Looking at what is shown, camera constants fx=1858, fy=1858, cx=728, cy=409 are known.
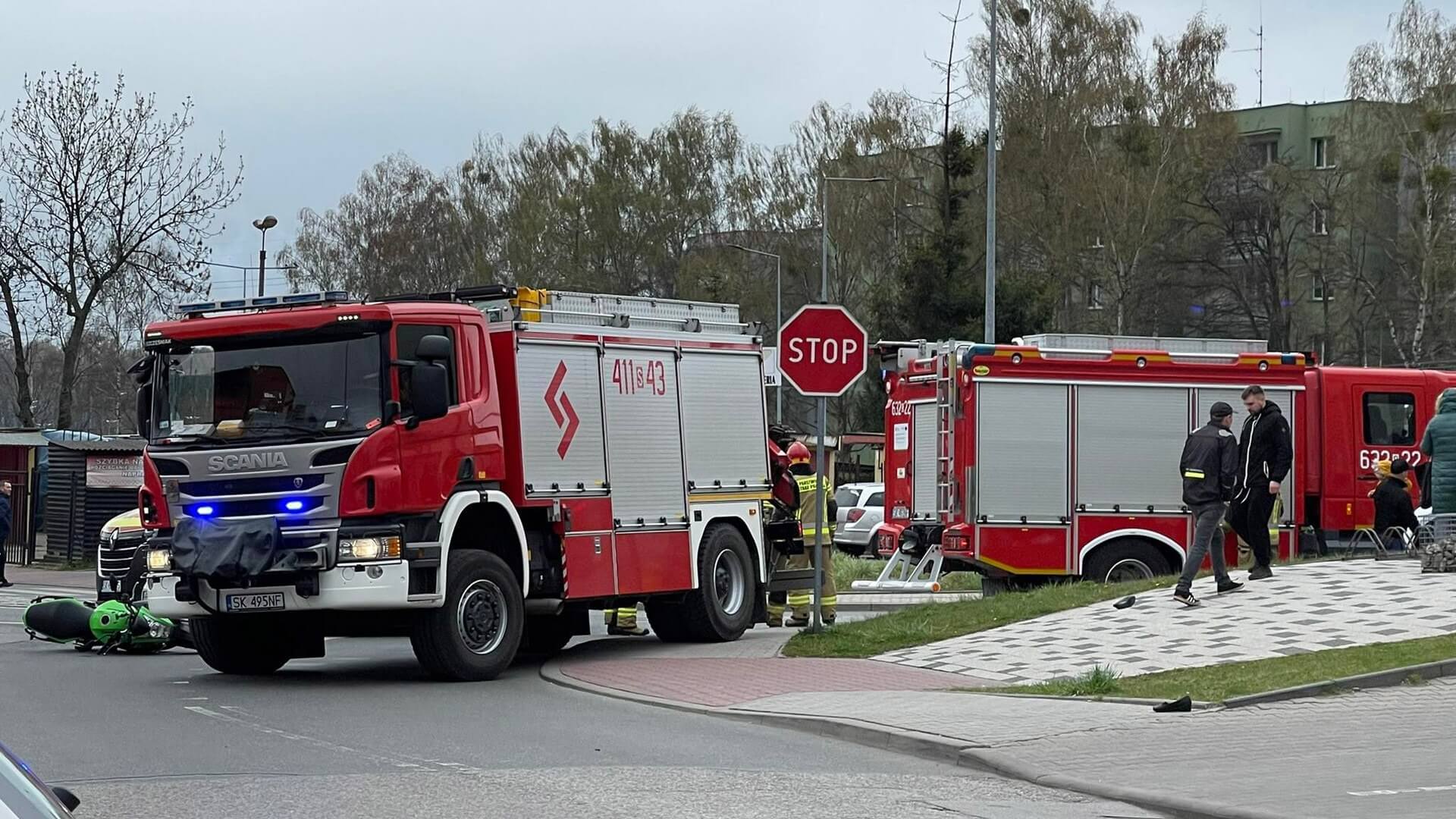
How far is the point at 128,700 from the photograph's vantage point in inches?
519

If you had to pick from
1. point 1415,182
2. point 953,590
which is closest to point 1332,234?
point 1415,182

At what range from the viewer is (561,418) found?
15.8m

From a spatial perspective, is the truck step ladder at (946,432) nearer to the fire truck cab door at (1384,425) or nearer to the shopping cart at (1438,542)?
the fire truck cab door at (1384,425)

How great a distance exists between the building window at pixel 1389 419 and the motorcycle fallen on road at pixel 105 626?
14.1 metres

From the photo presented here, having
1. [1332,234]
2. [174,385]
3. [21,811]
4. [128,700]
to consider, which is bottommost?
[128,700]

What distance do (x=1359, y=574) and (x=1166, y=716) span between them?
6.48 metres

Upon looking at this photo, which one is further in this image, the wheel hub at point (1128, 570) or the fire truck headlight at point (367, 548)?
the wheel hub at point (1128, 570)

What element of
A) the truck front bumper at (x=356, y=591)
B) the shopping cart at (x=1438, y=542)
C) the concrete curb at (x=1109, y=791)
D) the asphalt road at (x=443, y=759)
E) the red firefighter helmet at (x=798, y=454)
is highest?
the red firefighter helmet at (x=798, y=454)

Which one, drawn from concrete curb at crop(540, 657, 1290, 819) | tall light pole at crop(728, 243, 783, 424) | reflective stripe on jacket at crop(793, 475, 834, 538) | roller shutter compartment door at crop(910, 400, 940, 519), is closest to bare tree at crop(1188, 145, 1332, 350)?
tall light pole at crop(728, 243, 783, 424)

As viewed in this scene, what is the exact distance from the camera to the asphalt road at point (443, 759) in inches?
339

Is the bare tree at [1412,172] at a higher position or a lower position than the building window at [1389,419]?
higher

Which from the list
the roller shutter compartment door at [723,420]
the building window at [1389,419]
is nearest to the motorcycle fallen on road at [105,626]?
the roller shutter compartment door at [723,420]

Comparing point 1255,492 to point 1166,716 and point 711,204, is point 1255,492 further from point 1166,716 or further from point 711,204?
point 711,204

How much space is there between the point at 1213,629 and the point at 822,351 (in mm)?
4115
